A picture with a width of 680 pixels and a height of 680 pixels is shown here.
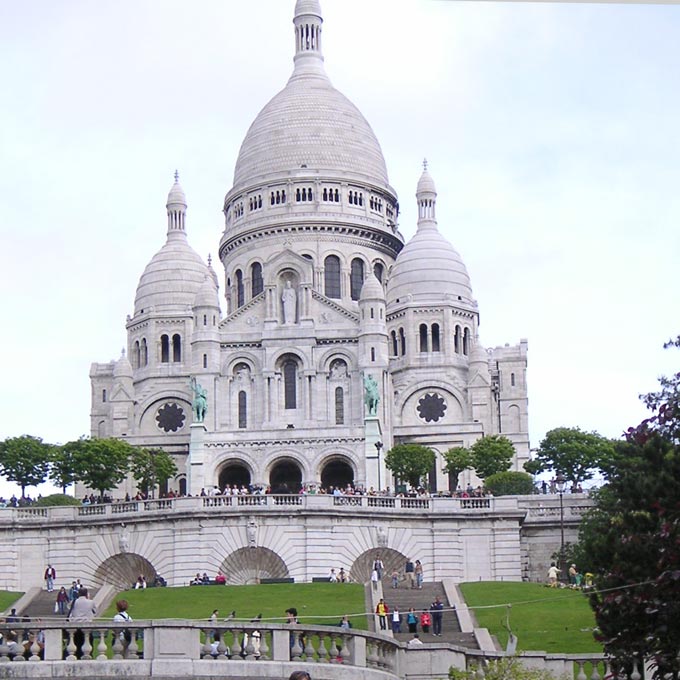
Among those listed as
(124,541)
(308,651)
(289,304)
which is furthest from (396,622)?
(289,304)

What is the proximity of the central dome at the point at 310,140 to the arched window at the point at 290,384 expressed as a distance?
58.6 ft

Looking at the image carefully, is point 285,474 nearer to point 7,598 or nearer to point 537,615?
point 7,598

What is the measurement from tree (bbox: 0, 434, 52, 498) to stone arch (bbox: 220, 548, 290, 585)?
112ft

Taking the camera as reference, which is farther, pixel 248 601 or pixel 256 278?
pixel 256 278

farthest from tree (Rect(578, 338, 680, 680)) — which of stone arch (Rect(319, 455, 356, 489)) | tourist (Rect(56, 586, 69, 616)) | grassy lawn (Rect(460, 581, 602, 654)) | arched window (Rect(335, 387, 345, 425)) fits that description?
arched window (Rect(335, 387, 345, 425))

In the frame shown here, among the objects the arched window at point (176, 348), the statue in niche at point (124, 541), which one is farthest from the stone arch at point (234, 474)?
the statue in niche at point (124, 541)

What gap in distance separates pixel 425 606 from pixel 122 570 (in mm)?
14084

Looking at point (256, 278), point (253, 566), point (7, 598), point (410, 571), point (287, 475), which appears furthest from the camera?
point (256, 278)

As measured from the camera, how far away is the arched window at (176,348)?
116625 millimetres

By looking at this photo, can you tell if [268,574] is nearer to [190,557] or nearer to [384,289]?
[190,557]

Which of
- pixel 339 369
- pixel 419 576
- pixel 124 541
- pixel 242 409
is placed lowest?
pixel 419 576

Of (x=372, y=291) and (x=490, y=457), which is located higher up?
(x=372, y=291)

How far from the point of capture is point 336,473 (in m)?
102

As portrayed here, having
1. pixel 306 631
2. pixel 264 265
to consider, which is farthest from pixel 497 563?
pixel 264 265
